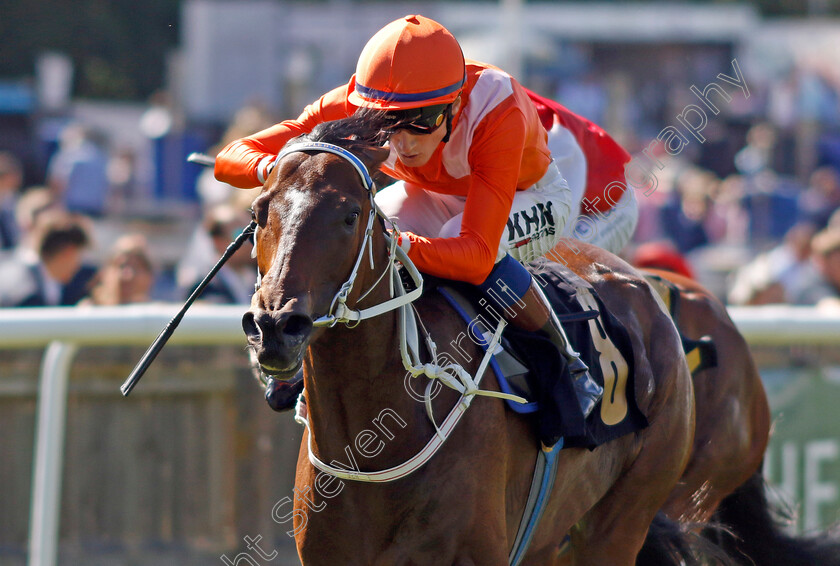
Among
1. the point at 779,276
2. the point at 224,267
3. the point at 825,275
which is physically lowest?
the point at 779,276

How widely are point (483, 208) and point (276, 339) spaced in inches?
34.0

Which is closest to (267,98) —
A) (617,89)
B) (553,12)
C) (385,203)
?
(553,12)

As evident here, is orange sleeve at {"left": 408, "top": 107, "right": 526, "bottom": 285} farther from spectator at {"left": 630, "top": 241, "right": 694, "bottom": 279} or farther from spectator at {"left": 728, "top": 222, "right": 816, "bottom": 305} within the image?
spectator at {"left": 728, "top": 222, "right": 816, "bottom": 305}

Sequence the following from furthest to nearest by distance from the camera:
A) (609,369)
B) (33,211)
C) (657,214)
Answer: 1. (657,214)
2. (33,211)
3. (609,369)

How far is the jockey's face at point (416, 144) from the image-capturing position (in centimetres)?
302

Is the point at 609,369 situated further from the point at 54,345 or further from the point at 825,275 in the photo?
the point at 825,275

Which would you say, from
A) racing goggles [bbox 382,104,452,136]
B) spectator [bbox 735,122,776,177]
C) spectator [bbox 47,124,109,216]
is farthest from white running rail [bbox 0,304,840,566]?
spectator [bbox 735,122,776,177]

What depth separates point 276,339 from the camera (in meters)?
2.33

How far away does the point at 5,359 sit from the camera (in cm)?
477

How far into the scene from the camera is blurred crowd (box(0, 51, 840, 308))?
20.4 feet

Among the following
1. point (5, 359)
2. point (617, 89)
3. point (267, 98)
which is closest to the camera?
point (5, 359)

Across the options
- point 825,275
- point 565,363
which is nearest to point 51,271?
point 565,363

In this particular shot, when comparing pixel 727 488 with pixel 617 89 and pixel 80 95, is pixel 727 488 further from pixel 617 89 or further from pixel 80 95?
pixel 80 95

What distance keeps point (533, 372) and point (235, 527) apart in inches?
92.6
